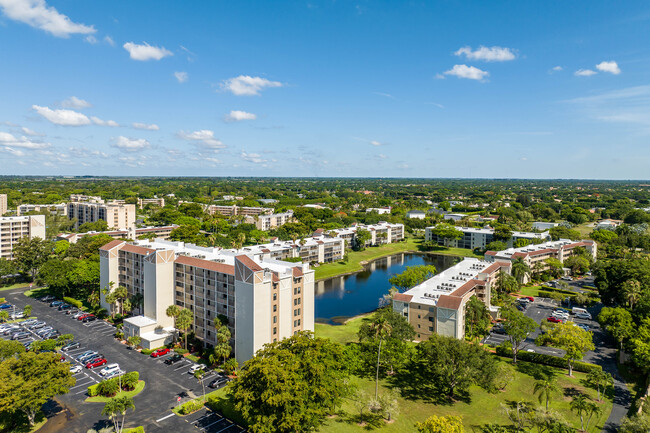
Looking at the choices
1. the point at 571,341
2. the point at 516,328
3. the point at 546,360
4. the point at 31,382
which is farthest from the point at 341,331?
the point at 31,382

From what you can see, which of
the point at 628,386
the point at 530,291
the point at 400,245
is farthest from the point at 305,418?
the point at 400,245

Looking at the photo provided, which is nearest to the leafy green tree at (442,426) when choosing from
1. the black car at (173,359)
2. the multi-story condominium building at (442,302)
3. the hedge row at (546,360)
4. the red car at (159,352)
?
the multi-story condominium building at (442,302)

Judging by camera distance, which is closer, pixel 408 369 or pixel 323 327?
pixel 408 369

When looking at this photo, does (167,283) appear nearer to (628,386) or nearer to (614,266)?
(628,386)

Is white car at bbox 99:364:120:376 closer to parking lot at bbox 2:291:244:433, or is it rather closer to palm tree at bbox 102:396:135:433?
parking lot at bbox 2:291:244:433

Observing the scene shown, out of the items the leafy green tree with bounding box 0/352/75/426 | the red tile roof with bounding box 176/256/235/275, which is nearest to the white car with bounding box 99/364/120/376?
the leafy green tree with bounding box 0/352/75/426

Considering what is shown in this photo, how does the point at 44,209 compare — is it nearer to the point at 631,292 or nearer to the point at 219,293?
the point at 219,293
